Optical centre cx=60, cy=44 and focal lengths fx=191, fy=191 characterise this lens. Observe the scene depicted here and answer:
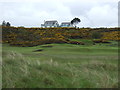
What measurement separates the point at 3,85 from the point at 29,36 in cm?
3381

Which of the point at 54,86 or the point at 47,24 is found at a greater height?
the point at 47,24

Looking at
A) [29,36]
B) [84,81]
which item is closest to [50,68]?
[84,81]

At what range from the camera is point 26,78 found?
6.30 m

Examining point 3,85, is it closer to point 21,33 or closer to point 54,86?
point 54,86

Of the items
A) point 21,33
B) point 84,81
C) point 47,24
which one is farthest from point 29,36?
point 47,24

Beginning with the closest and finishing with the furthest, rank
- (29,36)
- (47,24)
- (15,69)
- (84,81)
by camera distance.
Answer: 1. (84,81)
2. (15,69)
3. (29,36)
4. (47,24)

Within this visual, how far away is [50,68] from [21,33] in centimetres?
3400

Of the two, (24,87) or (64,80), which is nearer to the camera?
(24,87)

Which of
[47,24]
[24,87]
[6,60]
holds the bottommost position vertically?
[24,87]

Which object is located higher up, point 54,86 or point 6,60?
point 6,60

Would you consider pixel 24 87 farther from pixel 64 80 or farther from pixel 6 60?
pixel 6 60

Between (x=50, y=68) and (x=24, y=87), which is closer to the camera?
(x=24, y=87)

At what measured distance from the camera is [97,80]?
20.8ft

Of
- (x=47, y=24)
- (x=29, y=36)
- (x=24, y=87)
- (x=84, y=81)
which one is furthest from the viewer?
(x=47, y=24)
